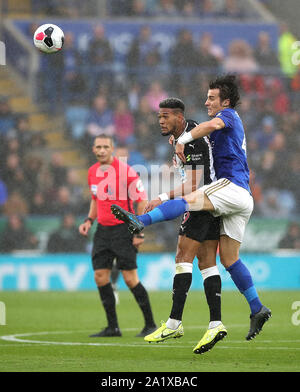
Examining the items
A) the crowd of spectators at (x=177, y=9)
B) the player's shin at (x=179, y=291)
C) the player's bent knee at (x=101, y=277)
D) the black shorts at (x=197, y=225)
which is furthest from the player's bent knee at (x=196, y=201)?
the crowd of spectators at (x=177, y=9)

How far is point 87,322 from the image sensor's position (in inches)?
423

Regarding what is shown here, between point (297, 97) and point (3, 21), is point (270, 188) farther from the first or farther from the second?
point (3, 21)

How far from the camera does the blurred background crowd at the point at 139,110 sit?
16797 millimetres

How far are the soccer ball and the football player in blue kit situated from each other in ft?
7.78

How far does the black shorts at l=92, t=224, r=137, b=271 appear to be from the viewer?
30.5 feet

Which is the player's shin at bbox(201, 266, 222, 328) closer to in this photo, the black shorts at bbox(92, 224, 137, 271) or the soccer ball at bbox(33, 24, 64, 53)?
the black shorts at bbox(92, 224, 137, 271)

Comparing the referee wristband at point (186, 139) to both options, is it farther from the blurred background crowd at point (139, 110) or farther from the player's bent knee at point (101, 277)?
the blurred background crowd at point (139, 110)

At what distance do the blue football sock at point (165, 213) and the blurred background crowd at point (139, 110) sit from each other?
9.07 meters

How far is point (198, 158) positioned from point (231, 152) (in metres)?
0.29

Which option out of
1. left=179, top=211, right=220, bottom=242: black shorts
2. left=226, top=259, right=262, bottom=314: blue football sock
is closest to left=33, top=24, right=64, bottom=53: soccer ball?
left=179, top=211, right=220, bottom=242: black shorts

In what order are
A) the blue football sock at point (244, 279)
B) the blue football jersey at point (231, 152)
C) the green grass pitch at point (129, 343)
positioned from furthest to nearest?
1. the blue football sock at point (244, 279)
2. the blue football jersey at point (231, 152)
3. the green grass pitch at point (129, 343)

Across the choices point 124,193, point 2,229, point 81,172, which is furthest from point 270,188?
point 124,193

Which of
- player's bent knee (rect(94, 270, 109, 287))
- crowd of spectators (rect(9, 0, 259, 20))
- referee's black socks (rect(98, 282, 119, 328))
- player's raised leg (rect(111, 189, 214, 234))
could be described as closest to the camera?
player's raised leg (rect(111, 189, 214, 234))

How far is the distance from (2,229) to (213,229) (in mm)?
9006
